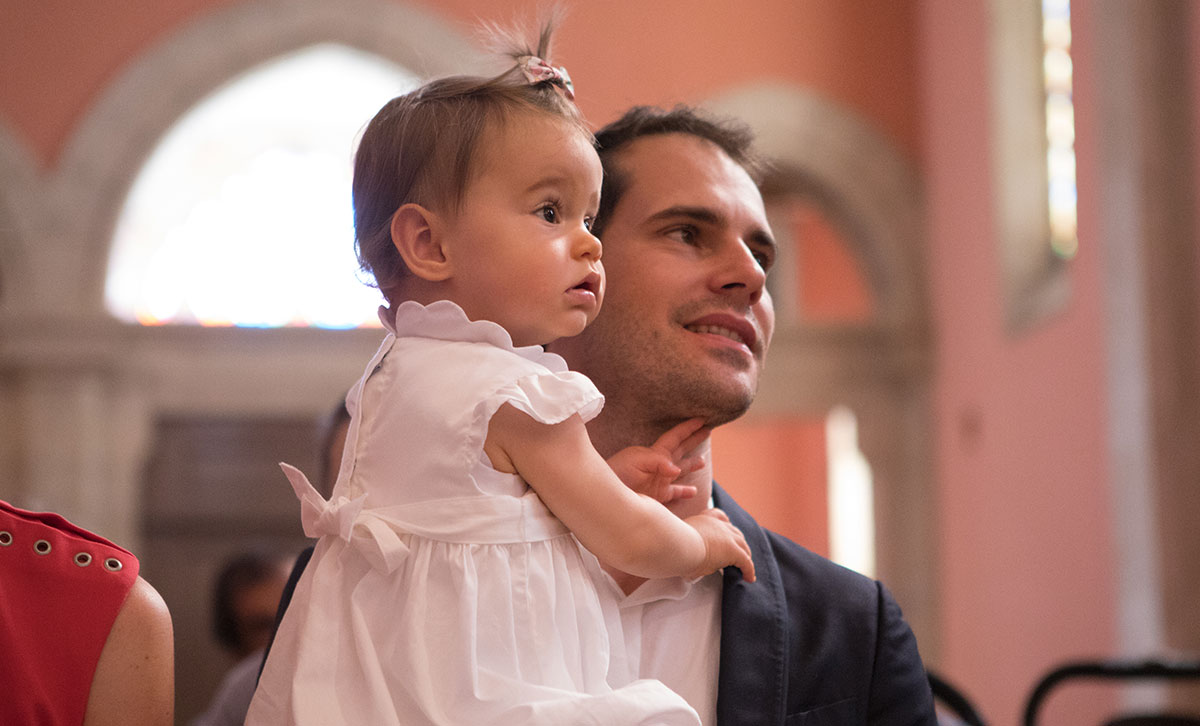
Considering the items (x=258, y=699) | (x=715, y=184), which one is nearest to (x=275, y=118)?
(x=715, y=184)

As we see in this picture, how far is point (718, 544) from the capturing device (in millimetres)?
1692

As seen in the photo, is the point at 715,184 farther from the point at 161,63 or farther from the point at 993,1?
the point at 161,63

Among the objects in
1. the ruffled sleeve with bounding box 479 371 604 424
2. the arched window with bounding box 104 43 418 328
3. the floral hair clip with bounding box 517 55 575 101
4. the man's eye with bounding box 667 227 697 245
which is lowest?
the ruffled sleeve with bounding box 479 371 604 424

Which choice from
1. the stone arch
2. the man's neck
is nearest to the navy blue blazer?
the man's neck

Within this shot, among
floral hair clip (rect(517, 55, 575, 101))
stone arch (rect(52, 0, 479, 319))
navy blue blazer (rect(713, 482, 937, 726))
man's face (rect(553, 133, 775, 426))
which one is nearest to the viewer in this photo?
floral hair clip (rect(517, 55, 575, 101))

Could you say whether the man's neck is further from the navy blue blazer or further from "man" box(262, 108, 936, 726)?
the navy blue blazer

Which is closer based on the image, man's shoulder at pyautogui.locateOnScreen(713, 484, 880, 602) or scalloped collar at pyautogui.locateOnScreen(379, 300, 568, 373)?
scalloped collar at pyautogui.locateOnScreen(379, 300, 568, 373)

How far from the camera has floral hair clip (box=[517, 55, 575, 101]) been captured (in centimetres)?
174

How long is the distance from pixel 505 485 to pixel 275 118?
9.72m

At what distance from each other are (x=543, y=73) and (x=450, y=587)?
71 cm

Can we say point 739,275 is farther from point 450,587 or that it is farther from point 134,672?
point 134,672

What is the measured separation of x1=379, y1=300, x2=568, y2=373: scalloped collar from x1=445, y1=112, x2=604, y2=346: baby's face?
1.2 inches

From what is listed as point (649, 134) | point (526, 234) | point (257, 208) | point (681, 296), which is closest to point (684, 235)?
point (681, 296)

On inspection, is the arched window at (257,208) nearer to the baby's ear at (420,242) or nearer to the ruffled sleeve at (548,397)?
the baby's ear at (420,242)
